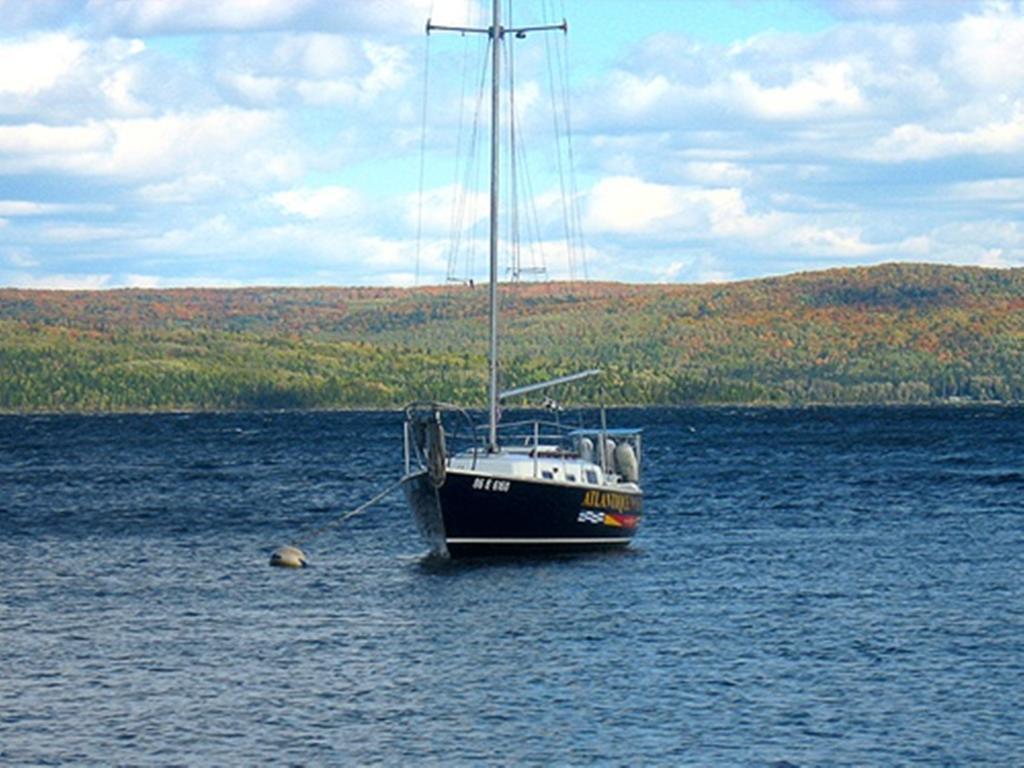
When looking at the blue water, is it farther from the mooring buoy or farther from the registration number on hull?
the registration number on hull

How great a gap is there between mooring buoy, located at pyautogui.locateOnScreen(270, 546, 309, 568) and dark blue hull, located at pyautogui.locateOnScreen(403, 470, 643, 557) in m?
5.12

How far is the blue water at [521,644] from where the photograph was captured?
3659 cm

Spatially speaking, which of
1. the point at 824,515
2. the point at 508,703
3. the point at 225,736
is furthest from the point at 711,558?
the point at 225,736

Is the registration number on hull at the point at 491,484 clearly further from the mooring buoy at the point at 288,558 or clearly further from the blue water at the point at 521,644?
the mooring buoy at the point at 288,558

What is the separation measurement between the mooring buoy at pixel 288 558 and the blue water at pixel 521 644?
977 mm

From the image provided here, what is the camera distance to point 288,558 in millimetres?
65000

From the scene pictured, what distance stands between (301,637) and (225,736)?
1151cm

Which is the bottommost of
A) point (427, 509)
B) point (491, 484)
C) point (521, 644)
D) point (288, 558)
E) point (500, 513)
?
point (521, 644)

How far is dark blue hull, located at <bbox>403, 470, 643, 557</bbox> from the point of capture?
59562mm

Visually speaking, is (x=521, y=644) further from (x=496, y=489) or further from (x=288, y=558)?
(x=288, y=558)

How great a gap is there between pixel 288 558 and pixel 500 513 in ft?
28.7

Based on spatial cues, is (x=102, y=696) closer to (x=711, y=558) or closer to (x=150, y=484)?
(x=711, y=558)

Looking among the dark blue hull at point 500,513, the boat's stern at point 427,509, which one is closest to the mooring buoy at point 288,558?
the boat's stern at point 427,509

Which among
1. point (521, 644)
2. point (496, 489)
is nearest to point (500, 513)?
point (496, 489)
